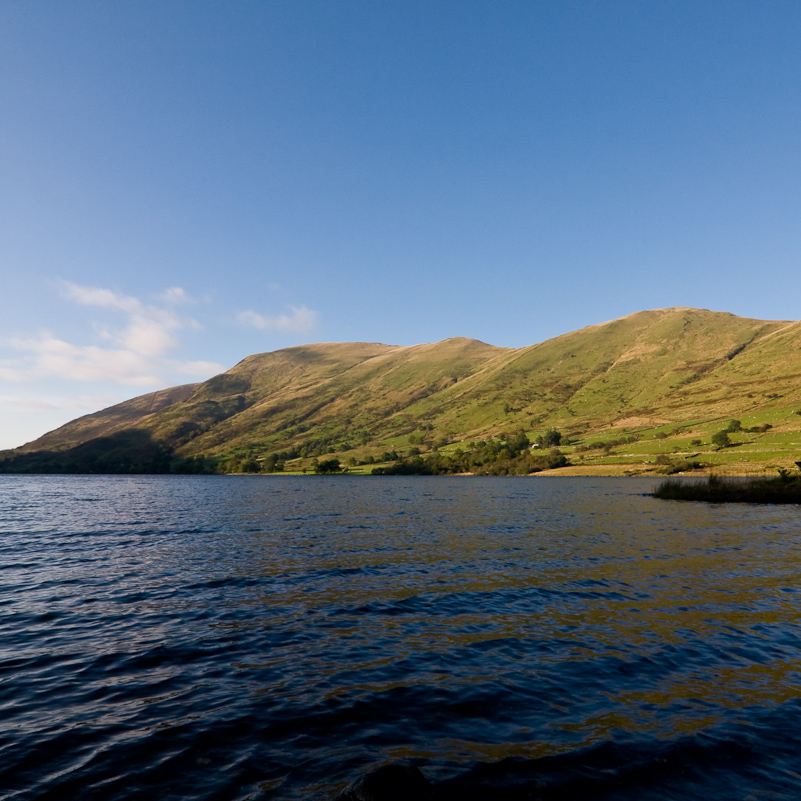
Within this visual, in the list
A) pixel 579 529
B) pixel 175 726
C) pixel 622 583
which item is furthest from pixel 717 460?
pixel 175 726

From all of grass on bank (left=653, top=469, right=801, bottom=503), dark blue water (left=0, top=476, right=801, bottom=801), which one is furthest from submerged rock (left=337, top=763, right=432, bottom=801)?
grass on bank (left=653, top=469, right=801, bottom=503)

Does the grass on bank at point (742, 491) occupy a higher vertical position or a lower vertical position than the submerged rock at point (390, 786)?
lower

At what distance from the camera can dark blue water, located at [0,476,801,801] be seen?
10266mm

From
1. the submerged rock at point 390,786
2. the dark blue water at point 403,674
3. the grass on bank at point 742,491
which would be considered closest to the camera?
the submerged rock at point 390,786

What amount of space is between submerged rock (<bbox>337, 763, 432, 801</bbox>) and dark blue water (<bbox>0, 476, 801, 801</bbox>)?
606 millimetres

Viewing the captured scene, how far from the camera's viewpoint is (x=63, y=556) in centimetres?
3516

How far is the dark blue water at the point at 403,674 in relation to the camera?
404 inches

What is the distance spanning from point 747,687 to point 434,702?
9.52 metres

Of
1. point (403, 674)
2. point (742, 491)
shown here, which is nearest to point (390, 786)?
point (403, 674)

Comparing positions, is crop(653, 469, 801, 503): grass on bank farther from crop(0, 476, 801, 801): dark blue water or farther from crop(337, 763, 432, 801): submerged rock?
crop(337, 763, 432, 801): submerged rock

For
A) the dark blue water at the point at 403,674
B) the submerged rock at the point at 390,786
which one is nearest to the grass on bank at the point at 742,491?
the dark blue water at the point at 403,674

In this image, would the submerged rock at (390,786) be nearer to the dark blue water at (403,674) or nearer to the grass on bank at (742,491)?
the dark blue water at (403,674)

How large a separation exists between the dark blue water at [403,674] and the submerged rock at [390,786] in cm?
61

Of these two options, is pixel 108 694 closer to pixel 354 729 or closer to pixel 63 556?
pixel 354 729
